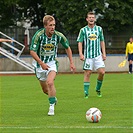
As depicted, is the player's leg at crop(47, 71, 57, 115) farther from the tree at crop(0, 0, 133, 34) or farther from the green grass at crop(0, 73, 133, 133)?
the tree at crop(0, 0, 133, 34)

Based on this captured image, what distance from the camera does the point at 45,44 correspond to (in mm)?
12586

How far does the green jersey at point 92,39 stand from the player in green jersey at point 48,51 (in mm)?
3719

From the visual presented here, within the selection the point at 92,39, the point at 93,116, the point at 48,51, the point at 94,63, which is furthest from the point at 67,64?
the point at 93,116

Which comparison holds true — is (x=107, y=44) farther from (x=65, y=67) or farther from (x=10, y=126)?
(x=10, y=126)

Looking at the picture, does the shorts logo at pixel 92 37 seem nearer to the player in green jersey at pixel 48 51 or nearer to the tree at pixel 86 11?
the player in green jersey at pixel 48 51

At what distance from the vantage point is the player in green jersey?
12258mm

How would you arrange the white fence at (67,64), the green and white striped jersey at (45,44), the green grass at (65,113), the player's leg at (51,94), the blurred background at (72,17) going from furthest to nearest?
the blurred background at (72,17), the white fence at (67,64), the green and white striped jersey at (45,44), the player's leg at (51,94), the green grass at (65,113)

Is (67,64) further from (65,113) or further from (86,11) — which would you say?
(65,113)

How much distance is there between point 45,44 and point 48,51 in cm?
20

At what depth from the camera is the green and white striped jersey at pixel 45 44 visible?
12.5 metres

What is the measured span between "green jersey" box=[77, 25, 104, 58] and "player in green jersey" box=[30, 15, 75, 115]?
12.2ft

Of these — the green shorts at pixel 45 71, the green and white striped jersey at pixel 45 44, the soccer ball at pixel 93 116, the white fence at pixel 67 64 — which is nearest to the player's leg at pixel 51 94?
the green shorts at pixel 45 71

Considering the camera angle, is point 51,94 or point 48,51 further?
point 48,51

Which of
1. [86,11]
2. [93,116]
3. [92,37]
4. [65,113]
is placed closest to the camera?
[93,116]
